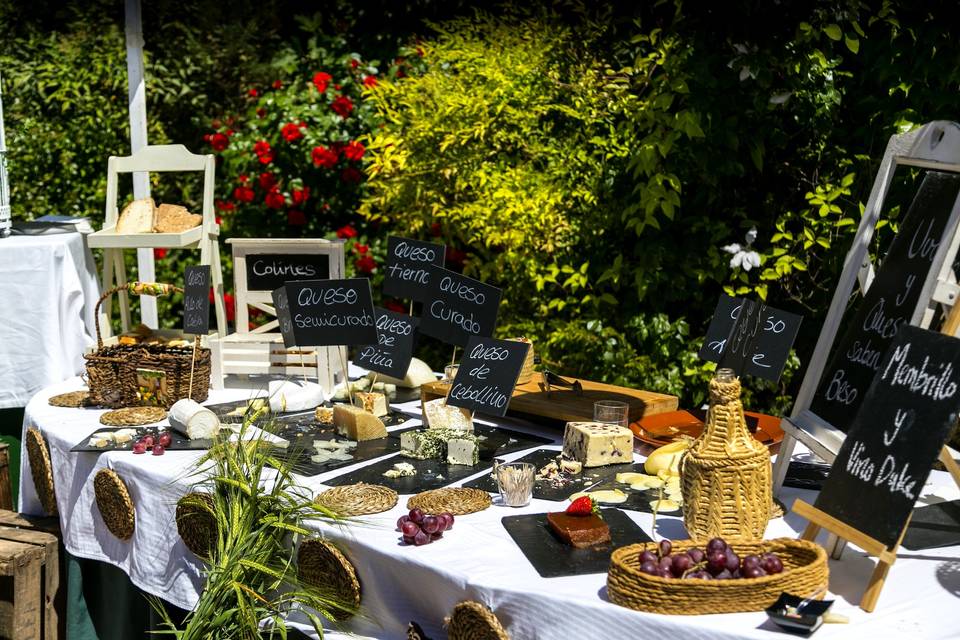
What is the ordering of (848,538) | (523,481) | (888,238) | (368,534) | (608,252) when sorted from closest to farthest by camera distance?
1. (848,538)
2. (368,534)
3. (523,481)
4. (888,238)
5. (608,252)

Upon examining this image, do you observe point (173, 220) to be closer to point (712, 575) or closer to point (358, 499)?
point (358, 499)

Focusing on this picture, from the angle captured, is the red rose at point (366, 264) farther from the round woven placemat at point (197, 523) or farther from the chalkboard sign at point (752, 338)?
the round woven placemat at point (197, 523)

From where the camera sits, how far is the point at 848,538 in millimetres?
1972

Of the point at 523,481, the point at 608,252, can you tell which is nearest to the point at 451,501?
the point at 523,481

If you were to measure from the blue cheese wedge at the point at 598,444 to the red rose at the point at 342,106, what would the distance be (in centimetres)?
354

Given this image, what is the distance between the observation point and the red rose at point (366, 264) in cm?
562

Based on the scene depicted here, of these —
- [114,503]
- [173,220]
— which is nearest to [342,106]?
[173,220]

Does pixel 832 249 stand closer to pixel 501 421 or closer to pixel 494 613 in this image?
pixel 501 421

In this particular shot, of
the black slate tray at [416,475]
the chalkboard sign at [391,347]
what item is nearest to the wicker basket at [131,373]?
the chalkboard sign at [391,347]

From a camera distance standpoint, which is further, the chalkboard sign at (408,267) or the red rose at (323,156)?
the red rose at (323,156)

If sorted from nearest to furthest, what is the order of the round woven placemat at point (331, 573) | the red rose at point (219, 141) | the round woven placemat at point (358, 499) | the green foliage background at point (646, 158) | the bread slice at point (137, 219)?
1. the round woven placemat at point (331, 573)
2. the round woven placemat at point (358, 499)
3. the green foliage background at point (646, 158)
4. the bread slice at point (137, 219)
5. the red rose at point (219, 141)

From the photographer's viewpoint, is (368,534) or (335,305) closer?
(368,534)

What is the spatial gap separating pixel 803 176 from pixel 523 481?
2.43m

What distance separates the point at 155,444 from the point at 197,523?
0.44 meters
